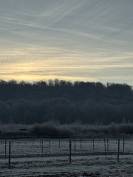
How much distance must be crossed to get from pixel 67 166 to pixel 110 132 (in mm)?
74615

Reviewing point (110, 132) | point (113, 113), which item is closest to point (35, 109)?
point (113, 113)

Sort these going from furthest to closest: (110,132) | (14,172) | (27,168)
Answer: (110,132) < (27,168) < (14,172)

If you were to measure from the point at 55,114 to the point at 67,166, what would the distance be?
526ft

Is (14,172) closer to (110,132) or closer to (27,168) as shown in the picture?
(27,168)

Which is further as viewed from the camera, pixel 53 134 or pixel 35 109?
pixel 35 109

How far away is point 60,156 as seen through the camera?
47531 mm

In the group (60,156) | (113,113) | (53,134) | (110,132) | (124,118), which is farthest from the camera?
(113,113)

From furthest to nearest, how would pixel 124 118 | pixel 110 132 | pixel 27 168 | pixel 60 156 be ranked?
1. pixel 124 118
2. pixel 110 132
3. pixel 60 156
4. pixel 27 168

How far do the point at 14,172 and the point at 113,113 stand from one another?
168507 mm

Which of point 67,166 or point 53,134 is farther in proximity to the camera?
point 53,134

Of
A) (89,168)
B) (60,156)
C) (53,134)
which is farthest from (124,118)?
(89,168)

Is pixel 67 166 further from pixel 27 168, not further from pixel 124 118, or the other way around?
pixel 124 118

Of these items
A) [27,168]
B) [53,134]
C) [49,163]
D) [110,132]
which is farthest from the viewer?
[110,132]

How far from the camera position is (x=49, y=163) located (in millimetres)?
38844
